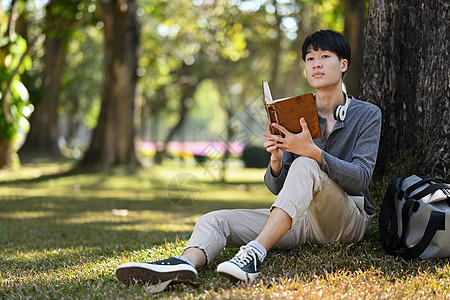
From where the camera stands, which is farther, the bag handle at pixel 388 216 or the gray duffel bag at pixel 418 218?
the bag handle at pixel 388 216

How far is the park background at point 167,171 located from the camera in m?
3.20

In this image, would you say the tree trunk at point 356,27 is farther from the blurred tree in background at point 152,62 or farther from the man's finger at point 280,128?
the man's finger at point 280,128

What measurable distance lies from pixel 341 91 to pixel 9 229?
4007 mm

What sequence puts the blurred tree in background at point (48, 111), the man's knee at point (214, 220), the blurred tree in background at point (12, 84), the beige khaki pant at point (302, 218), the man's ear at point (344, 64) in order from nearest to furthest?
the beige khaki pant at point (302, 218), the man's knee at point (214, 220), the man's ear at point (344, 64), the blurred tree in background at point (12, 84), the blurred tree in background at point (48, 111)

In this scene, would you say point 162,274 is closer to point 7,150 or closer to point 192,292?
point 192,292

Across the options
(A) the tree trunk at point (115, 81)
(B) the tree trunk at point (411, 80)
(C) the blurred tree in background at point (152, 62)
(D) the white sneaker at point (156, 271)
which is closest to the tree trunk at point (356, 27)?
(C) the blurred tree in background at point (152, 62)

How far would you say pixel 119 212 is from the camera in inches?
289

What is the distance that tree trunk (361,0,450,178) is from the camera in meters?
4.15

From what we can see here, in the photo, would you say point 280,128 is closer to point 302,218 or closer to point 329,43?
point 302,218

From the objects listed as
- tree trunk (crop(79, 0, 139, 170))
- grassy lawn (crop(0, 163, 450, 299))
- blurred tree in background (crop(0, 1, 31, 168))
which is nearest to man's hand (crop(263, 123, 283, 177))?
grassy lawn (crop(0, 163, 450, 299))

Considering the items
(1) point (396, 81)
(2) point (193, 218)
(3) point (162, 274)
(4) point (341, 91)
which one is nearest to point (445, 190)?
(4) point (341, 91)

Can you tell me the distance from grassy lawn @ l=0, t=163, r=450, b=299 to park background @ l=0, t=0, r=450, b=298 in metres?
0.01

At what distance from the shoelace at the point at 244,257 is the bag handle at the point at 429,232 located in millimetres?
1062

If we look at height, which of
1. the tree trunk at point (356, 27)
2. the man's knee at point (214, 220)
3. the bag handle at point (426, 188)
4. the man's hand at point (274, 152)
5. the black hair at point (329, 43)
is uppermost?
the tree trunk at point (356, 27)
